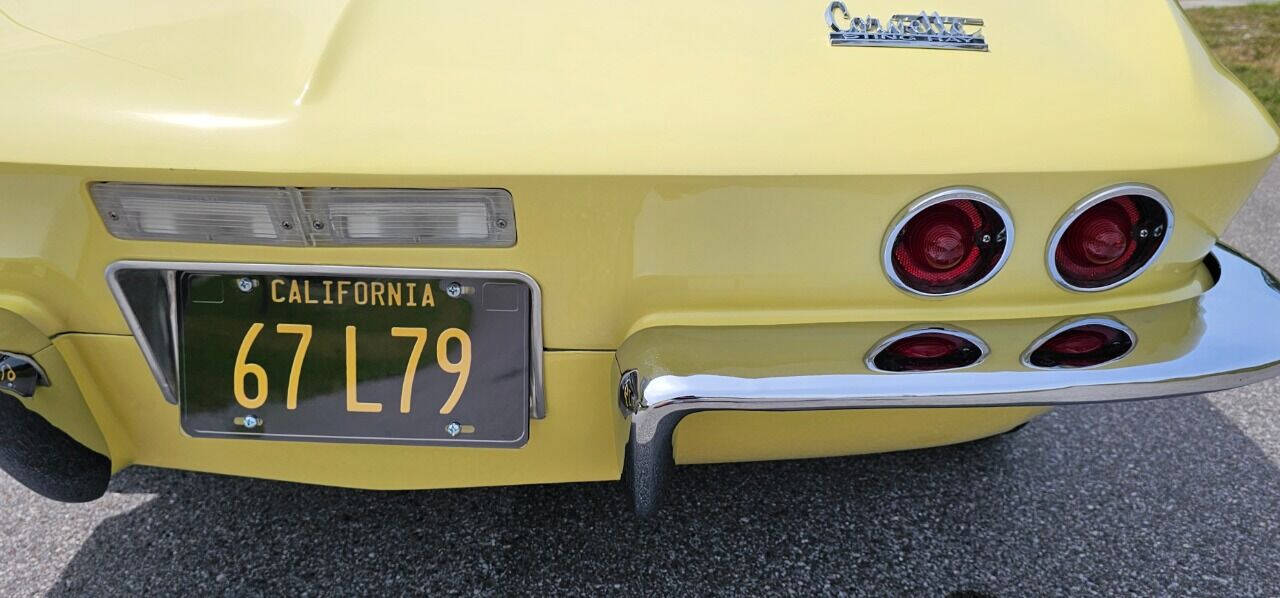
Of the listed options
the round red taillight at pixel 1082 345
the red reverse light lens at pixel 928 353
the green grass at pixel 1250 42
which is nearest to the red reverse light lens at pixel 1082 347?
the round red taillight at pixel 1082 345

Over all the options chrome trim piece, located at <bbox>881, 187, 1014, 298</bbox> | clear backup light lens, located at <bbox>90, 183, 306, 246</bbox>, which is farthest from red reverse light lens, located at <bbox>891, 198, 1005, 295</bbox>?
clear backup light lens, located at <bbox>90, 183, 306, 246</bbox>

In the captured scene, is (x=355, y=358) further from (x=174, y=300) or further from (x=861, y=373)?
(x=861, y=373)

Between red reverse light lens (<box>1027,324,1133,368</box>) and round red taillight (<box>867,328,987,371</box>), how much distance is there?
10 cm

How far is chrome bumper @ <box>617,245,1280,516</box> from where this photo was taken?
1.29m

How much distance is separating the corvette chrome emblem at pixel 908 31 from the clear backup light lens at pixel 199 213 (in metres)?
0.93

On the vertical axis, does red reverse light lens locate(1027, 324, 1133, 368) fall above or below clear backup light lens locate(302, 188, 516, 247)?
below

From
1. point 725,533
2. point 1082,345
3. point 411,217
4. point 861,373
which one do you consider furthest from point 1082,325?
point 411,217

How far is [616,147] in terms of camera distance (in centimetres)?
125

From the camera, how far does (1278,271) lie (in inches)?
140

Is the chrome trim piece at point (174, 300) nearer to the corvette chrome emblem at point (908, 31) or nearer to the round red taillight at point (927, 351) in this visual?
the round red taillight at point (927, 351)

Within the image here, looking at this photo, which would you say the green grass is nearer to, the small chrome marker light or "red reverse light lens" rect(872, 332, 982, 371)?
"red reverse light lens" rect(872, 332, 982, 371)

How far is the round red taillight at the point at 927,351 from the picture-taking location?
1351 millimetres

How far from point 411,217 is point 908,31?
0.88 m

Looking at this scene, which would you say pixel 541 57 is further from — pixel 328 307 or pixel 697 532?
pixel 697 532
